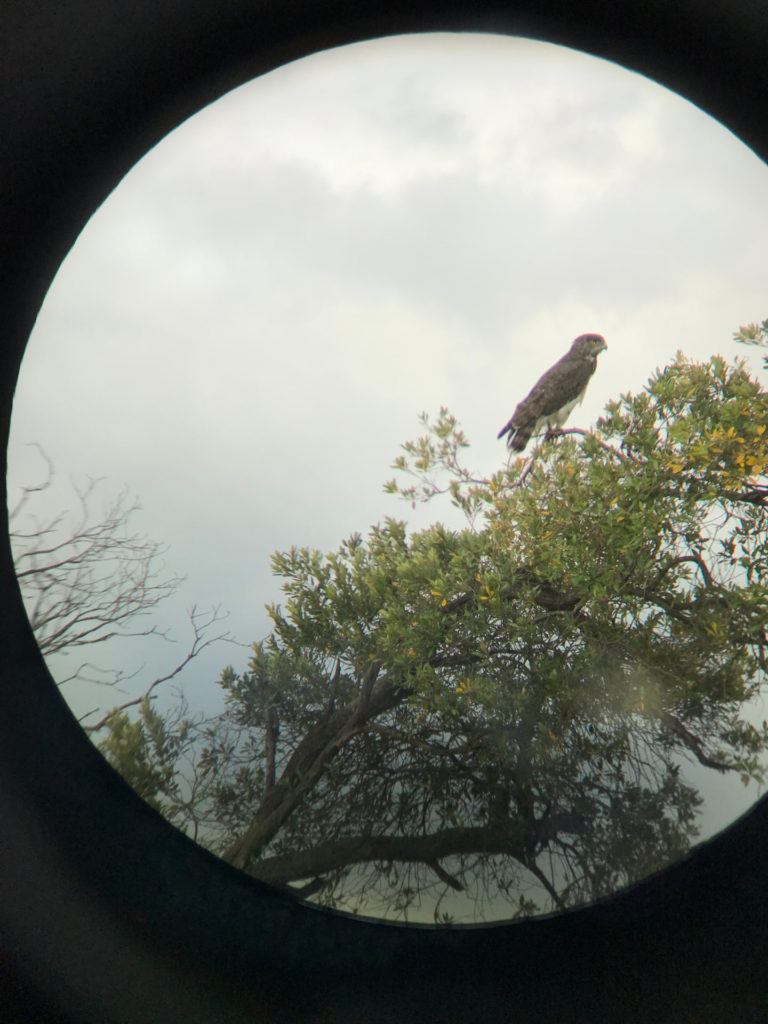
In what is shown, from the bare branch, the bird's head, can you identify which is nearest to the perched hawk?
the bird's head

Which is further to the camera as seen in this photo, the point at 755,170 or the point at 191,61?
the point at 755,170

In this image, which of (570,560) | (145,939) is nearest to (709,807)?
(570,560)

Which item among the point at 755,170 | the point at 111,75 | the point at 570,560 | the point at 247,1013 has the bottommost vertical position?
the point at 247,1013

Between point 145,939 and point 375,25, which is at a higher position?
point 375,25

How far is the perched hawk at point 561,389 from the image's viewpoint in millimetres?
921

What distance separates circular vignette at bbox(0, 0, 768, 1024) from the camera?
782 mm

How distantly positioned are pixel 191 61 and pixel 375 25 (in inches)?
10.4

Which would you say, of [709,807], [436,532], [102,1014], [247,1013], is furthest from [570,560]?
[102,1014]

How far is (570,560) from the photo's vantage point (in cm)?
101

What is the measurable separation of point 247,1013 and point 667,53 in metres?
1.41

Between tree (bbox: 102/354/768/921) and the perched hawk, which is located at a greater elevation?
the perched hawk

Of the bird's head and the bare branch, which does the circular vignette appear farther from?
the bird's head

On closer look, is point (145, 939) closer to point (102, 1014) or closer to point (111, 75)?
point (102, 1014)

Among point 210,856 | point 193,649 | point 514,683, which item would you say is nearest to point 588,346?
point 514,683
